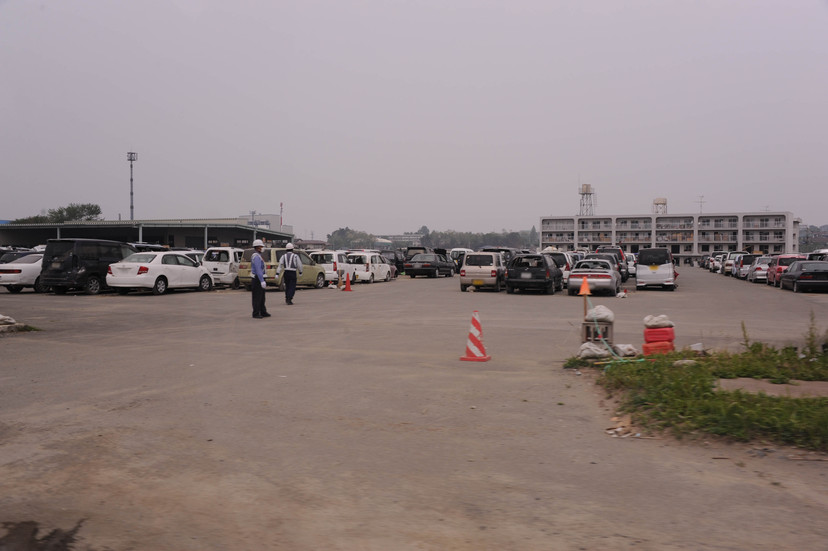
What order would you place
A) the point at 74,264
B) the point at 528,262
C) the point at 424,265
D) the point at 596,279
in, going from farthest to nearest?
the point at 424,265
the point at 528,262
the point at 596,279
the point at 74,264

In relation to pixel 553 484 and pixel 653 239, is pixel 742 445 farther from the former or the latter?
pixel 653 239

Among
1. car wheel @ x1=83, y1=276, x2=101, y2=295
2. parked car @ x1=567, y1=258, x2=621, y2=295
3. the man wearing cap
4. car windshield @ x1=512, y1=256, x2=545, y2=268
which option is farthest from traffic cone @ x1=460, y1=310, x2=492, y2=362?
car wheel @ x1=83, y1=276, x2=101, y2=295

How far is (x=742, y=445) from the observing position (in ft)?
19.1

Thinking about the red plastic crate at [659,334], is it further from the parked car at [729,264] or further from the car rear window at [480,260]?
the parked car at [729,264]

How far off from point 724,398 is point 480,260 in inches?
823

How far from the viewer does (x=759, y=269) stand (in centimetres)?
3500

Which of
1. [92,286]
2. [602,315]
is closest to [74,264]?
[92,286]

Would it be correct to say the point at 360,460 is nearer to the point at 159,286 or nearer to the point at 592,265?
the point at 159,286

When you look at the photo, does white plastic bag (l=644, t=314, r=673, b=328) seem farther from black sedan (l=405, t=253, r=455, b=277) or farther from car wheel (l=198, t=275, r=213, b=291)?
black sedan (l=405, t=253, r=455, b=277)

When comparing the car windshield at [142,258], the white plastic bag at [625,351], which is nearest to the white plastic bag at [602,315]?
the white plastic bag at [625,351]

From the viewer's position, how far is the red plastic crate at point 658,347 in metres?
9.66

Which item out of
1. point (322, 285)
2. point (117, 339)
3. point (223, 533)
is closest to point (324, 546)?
point (223, 533)

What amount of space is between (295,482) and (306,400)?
267 cm

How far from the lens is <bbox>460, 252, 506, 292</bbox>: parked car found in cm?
2692
